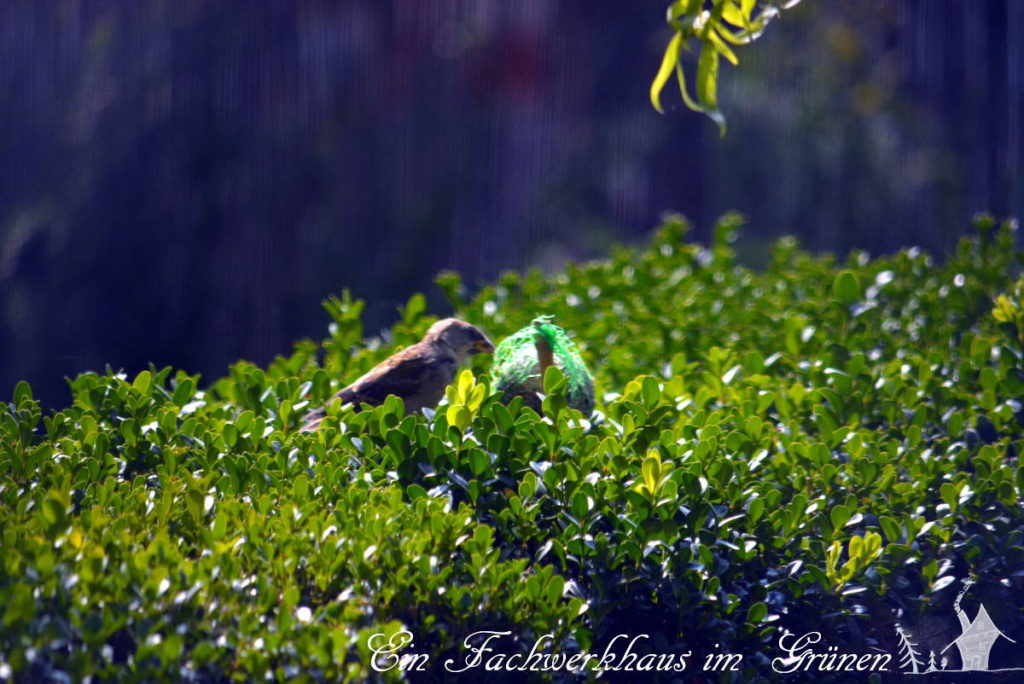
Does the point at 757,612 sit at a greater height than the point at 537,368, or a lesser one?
lesser

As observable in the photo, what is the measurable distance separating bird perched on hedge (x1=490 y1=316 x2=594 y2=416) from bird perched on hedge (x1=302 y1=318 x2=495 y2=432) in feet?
0.58

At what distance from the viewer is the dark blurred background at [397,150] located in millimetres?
9352

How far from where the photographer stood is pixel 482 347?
3.54 meters

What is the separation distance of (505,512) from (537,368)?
0.73 m

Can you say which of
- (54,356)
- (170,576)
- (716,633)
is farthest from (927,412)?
(54,356)

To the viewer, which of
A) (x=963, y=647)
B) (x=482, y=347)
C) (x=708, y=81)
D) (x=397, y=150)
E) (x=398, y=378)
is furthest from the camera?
(x=397, y=150)

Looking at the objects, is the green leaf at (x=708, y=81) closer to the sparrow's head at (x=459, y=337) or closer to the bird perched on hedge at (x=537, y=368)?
the bird perched on hedge at (x=537, y=368)

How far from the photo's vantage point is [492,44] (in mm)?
12055

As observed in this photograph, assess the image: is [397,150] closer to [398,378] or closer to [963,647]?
[398,378]

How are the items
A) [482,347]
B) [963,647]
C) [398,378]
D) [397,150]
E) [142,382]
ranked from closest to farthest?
[963,647] → [142,382] → [398,378] → [482,347] → [397,150]

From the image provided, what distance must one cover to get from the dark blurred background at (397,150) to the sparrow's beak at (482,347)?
3914 millimetres

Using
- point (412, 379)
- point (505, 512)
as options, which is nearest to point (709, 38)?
point (412, 379)

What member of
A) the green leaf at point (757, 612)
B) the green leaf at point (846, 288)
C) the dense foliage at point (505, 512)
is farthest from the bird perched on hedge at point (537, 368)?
the green leaf at point (846, 288)

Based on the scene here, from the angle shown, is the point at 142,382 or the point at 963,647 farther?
the point at 142,382
